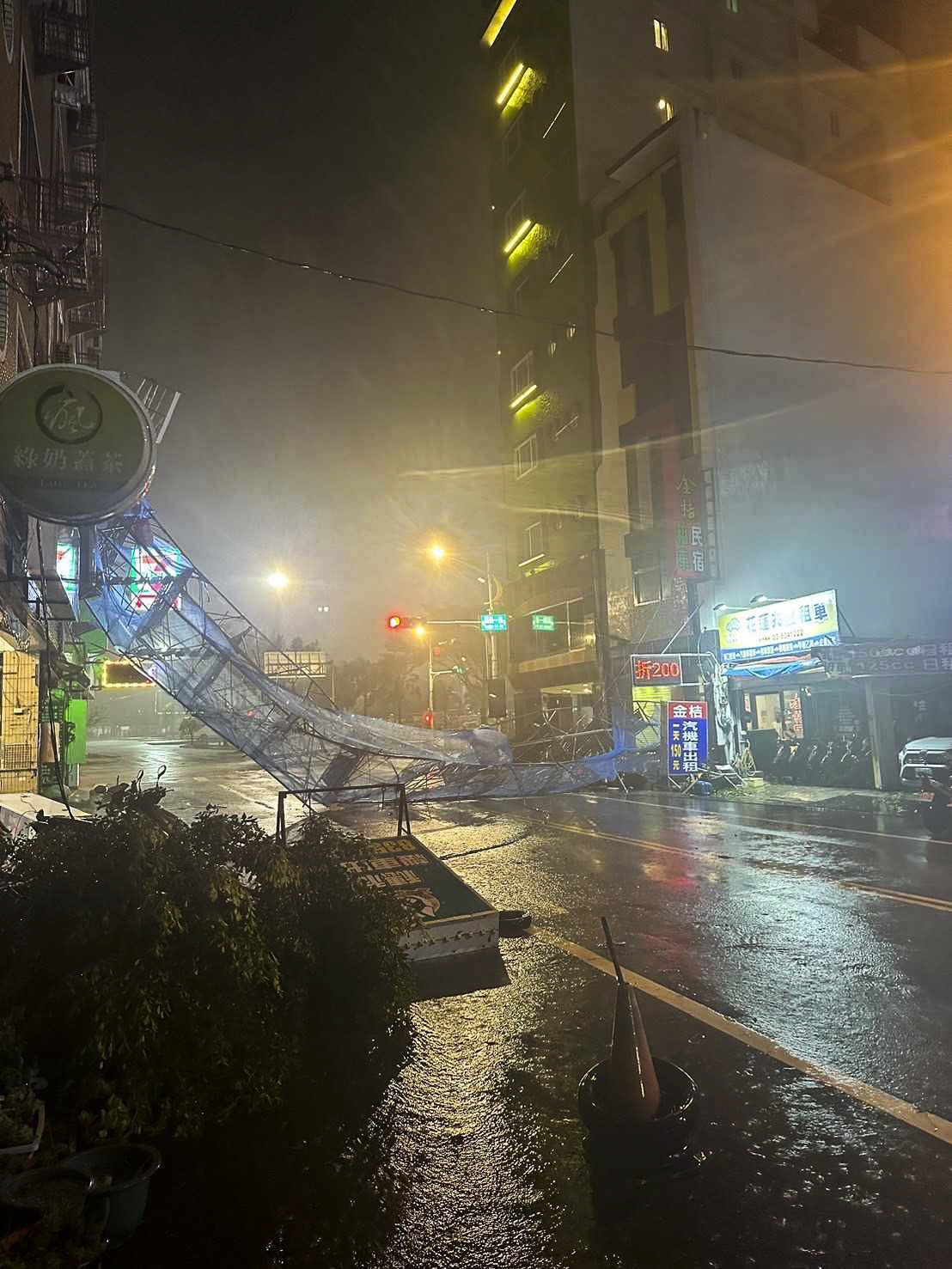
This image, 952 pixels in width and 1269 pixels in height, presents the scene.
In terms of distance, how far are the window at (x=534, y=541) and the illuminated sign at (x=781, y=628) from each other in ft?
51.5

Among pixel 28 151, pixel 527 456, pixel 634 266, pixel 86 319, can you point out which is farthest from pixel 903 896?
pixel 527 456

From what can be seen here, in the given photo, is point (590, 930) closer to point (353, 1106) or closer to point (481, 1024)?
point (481, 1024)

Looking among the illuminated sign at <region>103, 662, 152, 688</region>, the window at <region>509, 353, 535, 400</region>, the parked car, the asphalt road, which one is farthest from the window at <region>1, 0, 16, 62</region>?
the window at <region>509, 353, 535, 400</region>

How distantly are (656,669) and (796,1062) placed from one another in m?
21.0

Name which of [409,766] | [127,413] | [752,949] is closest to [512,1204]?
[752,949]

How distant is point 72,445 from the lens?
27.8ft

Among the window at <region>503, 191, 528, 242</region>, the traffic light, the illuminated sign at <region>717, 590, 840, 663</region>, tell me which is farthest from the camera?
the window at <region>503, 191, 528, 242</region>

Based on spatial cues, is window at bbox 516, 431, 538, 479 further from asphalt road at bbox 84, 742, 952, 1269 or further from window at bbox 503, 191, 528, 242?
asphalt road at bbox 84, 742, 952, 1269

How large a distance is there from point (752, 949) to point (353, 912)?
15.5 ft

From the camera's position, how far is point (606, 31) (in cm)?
3638

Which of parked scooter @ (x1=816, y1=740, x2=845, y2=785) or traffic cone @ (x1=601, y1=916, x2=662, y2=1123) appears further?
parked scooter @ (x1=816, y1=740, x2=845, y2=785)

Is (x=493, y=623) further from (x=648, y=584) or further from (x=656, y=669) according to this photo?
(x=656, y=669)

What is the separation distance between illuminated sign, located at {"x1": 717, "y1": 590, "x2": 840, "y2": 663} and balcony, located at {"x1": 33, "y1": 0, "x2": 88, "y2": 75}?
22.2 metres

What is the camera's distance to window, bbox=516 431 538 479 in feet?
136
